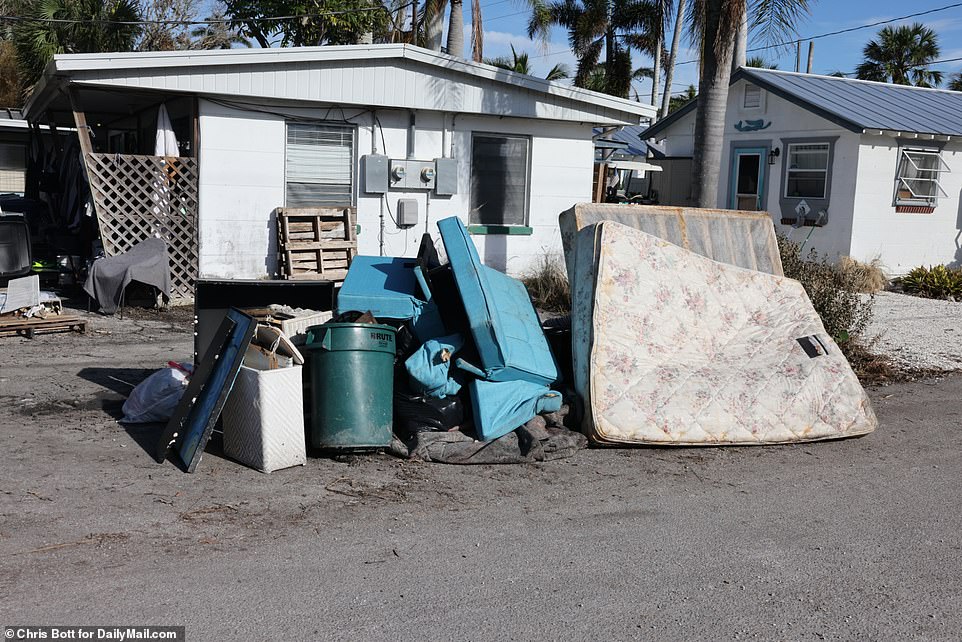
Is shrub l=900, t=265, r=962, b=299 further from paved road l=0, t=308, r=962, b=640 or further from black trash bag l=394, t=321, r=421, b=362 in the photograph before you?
black trash bag l=394, t=321, r=421, b=362

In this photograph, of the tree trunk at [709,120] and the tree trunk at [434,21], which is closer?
the tree trunk at [709,120]

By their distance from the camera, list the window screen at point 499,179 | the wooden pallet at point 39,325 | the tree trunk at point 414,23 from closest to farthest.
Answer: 1. the wooden pallet at point 39,325
2. the window screen at point 499,179
3. the tree trunk at point 414,23

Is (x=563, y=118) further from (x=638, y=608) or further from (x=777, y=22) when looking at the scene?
(x=638, y=608)

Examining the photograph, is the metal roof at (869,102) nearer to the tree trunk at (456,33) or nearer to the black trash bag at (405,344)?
the tree trunk at (456,33)

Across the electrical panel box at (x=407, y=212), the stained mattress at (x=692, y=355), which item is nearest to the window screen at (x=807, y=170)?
the electrical panel box at (x=407, y=212)

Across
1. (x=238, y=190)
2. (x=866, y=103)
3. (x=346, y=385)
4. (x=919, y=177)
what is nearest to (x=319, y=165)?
(x=238, y=190)

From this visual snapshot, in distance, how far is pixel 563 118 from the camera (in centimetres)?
1378

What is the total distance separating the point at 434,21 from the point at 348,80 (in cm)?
632

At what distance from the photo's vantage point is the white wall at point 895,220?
16.4 meters

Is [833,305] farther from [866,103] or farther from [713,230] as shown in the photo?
[866,103]

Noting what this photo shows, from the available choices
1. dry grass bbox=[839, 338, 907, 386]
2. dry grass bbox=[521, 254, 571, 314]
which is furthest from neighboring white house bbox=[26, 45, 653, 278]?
dry grass bbox=[839, 338, 907, 386]

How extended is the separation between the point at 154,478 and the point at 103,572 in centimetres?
132

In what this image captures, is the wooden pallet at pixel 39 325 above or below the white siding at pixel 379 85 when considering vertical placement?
below

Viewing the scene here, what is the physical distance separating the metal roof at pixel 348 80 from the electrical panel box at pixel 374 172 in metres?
0.76
